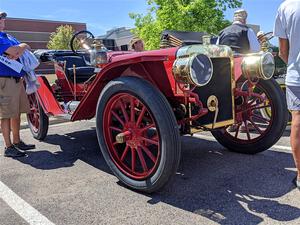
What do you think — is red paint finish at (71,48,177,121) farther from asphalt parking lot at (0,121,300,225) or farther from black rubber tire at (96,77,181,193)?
asphalt parking lot at (0,121,300,225)

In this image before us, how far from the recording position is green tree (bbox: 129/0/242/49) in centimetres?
1694

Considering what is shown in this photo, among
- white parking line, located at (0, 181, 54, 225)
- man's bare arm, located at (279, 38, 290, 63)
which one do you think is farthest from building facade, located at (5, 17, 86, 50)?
man's bare arm, located at (279, 38, 290, 63)

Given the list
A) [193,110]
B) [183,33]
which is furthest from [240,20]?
[193,110]

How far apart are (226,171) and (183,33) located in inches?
98.3

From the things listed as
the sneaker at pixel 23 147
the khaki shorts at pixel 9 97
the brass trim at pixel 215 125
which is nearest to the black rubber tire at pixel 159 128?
the brass trim at pixel 215 125

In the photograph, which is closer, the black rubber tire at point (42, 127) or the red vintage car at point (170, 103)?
the red vintage car at point (170, 103)

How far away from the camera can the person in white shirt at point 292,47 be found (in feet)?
9.12

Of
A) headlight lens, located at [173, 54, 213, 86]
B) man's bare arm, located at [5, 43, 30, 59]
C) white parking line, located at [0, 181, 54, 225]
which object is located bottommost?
white parking line, located at [0, 181, 54, 225]

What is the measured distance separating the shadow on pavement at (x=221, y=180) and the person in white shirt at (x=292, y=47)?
1.50 ft

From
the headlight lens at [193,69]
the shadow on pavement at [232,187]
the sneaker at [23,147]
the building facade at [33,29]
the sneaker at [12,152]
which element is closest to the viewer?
the shadow on pavement at [232,187]

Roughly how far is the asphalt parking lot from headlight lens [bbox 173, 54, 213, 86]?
982mm

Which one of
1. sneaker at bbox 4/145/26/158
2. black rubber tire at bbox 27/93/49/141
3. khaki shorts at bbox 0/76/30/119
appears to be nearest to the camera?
khaki shorts at bbox 0/76/30/119

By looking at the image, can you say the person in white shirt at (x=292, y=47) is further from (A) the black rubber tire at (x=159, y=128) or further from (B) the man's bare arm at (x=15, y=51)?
(B) the man's bare arm at (x=15, y=51)

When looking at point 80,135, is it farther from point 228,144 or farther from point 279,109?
point 279,109
